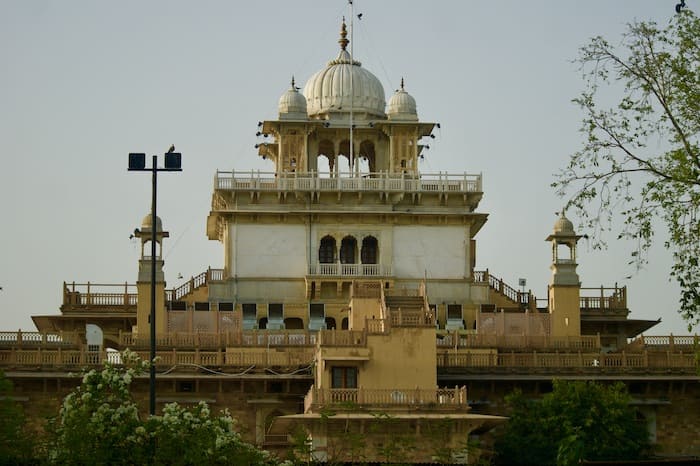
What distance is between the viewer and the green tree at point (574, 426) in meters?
61.3

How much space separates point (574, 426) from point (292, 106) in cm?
2686

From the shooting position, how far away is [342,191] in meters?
79.1

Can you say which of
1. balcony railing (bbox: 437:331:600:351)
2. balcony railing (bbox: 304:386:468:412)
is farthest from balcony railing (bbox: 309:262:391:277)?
balcony railing (bbox: 304:386:468:412)

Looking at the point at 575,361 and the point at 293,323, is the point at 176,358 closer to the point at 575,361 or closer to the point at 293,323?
the point at 293,323

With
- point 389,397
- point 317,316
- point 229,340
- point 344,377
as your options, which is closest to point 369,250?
point 317,316

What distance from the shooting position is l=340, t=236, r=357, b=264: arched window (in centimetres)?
7994

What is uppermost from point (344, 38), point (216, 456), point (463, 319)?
point (344, 38)

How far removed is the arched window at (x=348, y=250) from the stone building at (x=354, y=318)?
90 mm

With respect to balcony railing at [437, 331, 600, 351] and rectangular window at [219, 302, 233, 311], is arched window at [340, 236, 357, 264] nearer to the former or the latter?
rectangular window at [219, 302, 233, 311]

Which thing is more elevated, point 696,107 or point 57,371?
point 696,107

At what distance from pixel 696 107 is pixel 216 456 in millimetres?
15894

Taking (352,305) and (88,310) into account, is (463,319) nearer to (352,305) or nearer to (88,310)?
(352,305)

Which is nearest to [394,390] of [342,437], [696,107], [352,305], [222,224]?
[342,437]

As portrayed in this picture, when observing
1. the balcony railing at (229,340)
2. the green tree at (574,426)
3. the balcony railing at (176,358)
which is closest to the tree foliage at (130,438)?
the green tree at (574,426)
